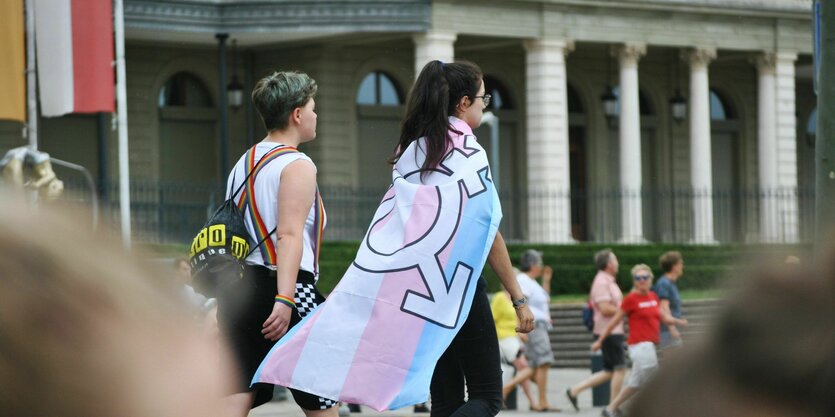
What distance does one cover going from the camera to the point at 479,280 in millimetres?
5660

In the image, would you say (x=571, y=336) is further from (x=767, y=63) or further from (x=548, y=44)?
(x=767, y=63)

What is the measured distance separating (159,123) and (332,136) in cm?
370

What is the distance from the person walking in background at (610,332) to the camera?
14.1 metres

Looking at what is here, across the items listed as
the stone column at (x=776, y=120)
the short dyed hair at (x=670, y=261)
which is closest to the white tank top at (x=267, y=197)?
the short dyed hair at (x=670, y=261)

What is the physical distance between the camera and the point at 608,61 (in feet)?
130

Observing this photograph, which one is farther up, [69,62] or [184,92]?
[184,92]

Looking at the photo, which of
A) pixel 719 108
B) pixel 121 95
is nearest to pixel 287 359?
pixel 121 95

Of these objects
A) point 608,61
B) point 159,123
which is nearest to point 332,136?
point 159,123

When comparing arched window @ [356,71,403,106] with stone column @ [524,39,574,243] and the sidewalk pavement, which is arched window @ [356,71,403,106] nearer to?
stone column @ [524,39,574,243]

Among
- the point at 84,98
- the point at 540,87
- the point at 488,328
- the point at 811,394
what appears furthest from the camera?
the point at 540,87

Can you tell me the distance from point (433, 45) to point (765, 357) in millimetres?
31859

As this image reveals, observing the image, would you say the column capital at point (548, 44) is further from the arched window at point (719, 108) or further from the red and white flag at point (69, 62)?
the red and white flag at point (69, 62)

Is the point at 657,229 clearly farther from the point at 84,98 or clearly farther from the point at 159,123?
the point at 84,98

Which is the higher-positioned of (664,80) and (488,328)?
(664,80)
